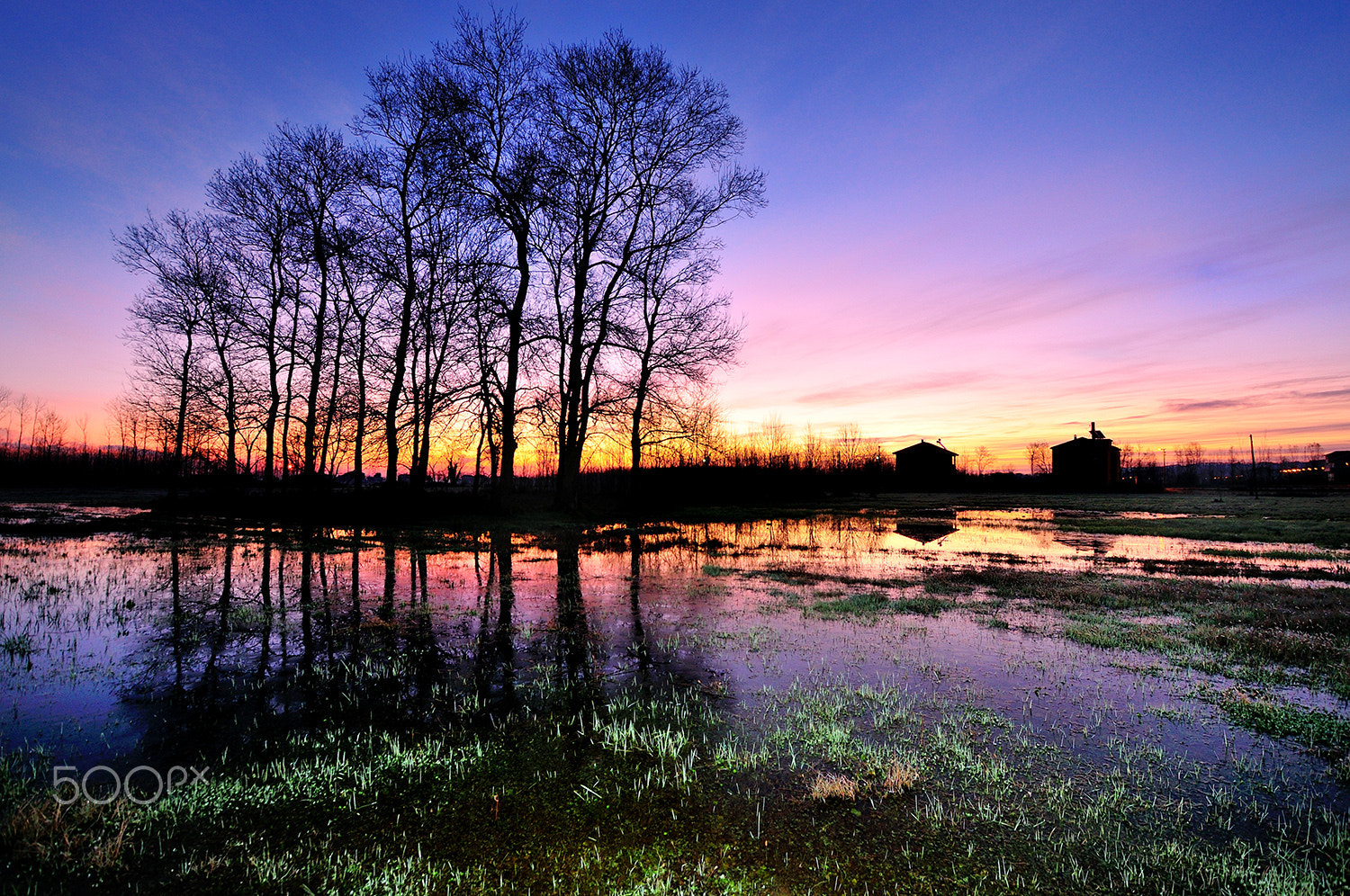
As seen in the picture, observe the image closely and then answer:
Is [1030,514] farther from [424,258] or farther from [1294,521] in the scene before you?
[424,258]

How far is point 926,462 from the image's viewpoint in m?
73.8

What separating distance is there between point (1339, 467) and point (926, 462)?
79.3 meters

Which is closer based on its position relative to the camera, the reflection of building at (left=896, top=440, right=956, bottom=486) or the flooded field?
the flooded field

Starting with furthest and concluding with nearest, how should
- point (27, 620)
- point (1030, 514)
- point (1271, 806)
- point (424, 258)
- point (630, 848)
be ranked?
point (1030, 514), point (424, 258), point (27, 620), point (1271, 806), point (630, 848)

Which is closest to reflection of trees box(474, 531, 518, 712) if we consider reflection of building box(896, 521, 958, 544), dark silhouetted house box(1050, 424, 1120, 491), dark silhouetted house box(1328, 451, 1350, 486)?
reflection of building box(896, 521, 958, 544)

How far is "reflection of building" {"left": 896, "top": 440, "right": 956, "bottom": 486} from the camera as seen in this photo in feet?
231

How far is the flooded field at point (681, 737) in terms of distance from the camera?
125 inches

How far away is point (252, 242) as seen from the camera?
26.5 meters

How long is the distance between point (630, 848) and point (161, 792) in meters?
3.21

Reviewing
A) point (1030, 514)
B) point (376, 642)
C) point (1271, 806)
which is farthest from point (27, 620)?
point (1030, 514)

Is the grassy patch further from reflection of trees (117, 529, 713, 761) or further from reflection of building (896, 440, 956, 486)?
reflection of building (896, 440, 956, 486)

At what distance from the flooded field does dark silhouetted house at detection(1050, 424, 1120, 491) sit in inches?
2865

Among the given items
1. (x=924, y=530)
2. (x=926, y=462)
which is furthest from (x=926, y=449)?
(x=924, y=530)

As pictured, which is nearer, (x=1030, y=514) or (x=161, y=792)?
(x=161, y=792)
